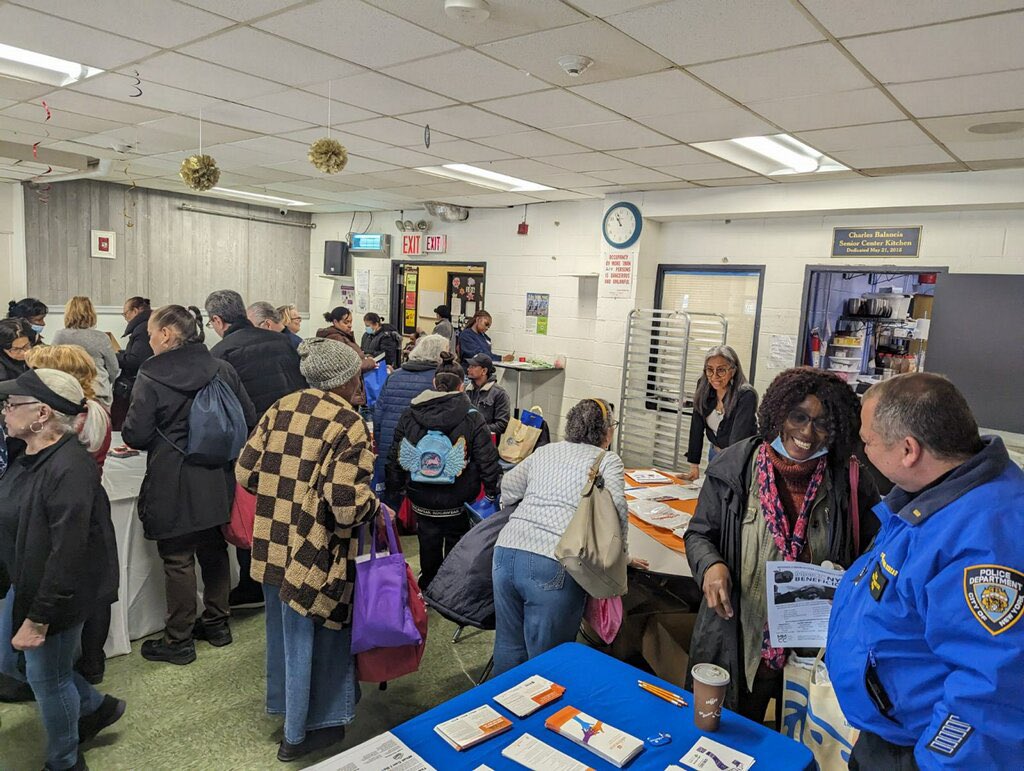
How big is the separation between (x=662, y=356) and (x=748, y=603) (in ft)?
15.3

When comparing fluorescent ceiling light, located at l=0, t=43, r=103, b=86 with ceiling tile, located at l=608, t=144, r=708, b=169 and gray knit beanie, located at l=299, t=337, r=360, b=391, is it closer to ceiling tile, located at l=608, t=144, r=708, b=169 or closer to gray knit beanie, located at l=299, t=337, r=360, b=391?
gray knit beanie, located at l=299, t=337, r=360, b=391

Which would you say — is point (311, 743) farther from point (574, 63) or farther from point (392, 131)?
point (392, 131)

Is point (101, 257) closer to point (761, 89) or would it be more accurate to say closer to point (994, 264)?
point (761, 89)

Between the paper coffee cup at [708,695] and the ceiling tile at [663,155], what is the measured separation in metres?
3.79

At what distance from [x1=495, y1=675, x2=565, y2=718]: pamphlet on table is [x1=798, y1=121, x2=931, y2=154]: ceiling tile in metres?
3.56

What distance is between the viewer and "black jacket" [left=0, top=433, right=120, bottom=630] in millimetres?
2104

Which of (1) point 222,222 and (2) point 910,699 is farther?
(1) point 222,222

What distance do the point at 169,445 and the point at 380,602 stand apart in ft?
4.34

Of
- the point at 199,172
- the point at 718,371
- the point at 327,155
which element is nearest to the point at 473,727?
the point at 718,371

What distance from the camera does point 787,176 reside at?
17.2ft

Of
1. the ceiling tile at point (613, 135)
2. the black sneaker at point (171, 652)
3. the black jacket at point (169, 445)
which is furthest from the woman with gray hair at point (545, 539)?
the ceiling tile at point (613, 135)

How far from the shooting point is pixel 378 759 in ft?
4.83

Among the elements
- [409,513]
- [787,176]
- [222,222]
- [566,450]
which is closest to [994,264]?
[787,176]

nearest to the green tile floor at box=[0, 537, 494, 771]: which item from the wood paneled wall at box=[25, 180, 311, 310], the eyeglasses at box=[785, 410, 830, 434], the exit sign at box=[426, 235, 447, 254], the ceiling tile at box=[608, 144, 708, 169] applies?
the eyeglasses at box=[785, 410, 830, 434]
